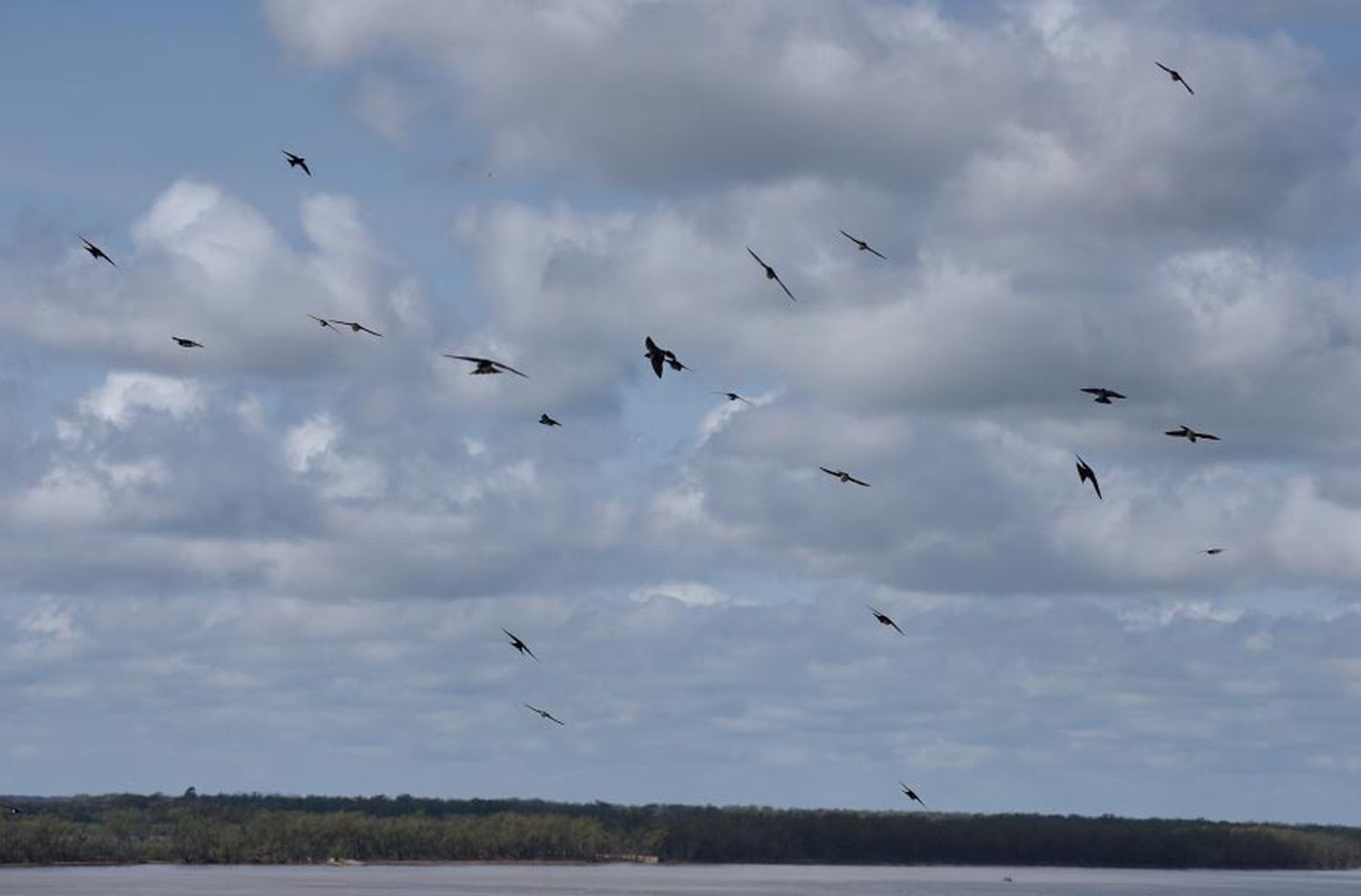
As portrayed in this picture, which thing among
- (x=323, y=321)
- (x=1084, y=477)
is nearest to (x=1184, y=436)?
(x=1084, y=477)

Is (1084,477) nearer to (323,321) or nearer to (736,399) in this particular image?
(736,399)

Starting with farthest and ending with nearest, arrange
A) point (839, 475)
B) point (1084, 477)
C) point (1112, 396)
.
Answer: point (839, 475) < point (1112, 396) < point (1084, 477)

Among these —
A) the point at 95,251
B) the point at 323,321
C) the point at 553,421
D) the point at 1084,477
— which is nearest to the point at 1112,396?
the point at 1084,477

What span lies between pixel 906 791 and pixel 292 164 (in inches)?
979

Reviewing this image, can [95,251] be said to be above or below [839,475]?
above

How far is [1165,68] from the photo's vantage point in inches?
2269

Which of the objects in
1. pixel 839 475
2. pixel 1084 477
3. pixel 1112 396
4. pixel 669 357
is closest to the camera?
pixel 1084 477

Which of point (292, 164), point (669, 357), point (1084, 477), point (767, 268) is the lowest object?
point (1084, 477)

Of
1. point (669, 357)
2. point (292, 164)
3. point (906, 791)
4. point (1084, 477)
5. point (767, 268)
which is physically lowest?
point (906, 791)

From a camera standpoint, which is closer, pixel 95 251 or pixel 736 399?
pixel 736 399

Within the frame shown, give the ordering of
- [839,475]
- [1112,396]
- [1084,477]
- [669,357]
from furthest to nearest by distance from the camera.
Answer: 1. [839,475]
2. [1112,396]
3. [669,357]
4. [1084,477]

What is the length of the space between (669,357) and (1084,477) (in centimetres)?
1002

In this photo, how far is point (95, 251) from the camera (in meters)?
63.3

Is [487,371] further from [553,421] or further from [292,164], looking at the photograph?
[292,164]
